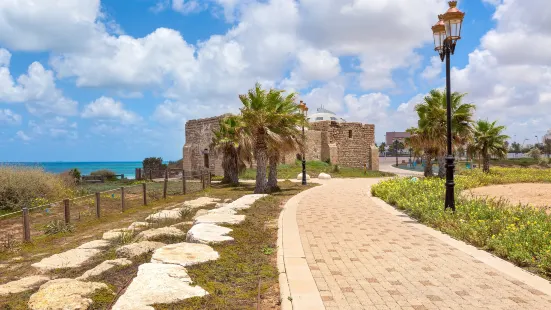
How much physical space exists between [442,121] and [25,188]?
19.0 m

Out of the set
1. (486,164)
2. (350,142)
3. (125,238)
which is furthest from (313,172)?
(125,238)

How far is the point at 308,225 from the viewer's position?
30.2ft

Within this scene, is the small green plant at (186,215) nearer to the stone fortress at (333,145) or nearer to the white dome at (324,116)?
the stone fortress at (333,145)

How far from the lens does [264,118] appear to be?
17.0 metres

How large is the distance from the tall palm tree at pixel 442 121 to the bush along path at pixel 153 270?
51.8 ft

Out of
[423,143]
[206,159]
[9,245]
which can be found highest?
[423,143]

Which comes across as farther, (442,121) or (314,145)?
(314,145)

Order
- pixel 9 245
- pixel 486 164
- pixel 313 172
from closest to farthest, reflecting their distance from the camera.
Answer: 1. pixel 9 245
2. pixel 486 164
3. pixel 313 172

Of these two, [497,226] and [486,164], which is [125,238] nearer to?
[497,226]

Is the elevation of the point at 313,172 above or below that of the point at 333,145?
below

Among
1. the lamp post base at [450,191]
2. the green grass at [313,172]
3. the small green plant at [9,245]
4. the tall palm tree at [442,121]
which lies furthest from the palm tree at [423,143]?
the small green plant at [9,245]

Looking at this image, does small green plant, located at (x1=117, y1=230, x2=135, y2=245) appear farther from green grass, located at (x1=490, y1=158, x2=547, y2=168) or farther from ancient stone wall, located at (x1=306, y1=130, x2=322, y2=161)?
green grass, located at (x1=490, y1=158, x2=547, y2=168)

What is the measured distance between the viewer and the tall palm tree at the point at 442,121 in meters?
21.9

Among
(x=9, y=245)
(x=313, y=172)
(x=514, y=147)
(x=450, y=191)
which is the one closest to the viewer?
(x=9, y=245)
